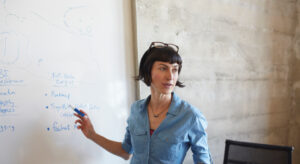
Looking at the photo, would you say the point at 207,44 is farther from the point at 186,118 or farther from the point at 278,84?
the point at 278,84

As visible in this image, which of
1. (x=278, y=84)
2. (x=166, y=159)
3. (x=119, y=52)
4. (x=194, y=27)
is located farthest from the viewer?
(x=278, y=84)

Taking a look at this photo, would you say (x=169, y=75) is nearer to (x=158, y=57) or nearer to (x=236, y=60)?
(x=158, y=57)

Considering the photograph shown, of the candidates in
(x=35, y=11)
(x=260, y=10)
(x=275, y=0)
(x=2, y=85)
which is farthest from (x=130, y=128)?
(x=275, y=0)

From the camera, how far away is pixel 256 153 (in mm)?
1108

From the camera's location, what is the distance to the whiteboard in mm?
1091

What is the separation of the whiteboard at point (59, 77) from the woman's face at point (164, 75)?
15.1 inches

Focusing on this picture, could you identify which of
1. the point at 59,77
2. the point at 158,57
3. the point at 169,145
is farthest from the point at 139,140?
the point at 59,77

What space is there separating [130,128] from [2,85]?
67cm

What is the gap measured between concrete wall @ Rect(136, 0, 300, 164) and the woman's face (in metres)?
0.35

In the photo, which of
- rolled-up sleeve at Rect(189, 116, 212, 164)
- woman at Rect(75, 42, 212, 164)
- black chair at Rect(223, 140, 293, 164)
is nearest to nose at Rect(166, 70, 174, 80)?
woman at Rect(75, 42, 212, 164)

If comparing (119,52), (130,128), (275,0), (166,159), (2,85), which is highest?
(275,0)

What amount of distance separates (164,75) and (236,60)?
1056 millimetres

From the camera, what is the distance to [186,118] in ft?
3.37

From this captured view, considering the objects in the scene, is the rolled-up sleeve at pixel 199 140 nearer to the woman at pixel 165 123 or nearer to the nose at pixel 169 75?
the woman at pixel 165 123
